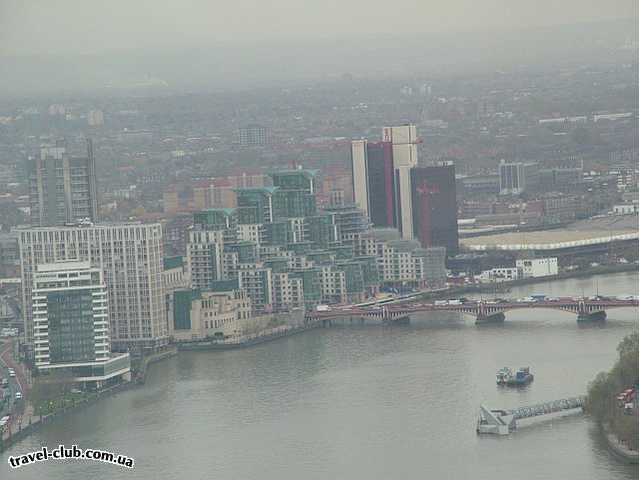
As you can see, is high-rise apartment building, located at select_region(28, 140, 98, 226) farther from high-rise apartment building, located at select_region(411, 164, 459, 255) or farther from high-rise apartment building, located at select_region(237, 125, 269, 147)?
high-rise apartment building, located at select_region(237, 125, 269, 147)

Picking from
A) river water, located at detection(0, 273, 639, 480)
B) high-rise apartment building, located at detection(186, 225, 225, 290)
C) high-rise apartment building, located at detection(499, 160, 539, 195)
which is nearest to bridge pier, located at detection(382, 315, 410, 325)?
river water, located at detection(0, 273, 639, 480)

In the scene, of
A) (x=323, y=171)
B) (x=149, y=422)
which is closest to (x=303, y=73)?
(x=323, y=171)

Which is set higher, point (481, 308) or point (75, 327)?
point (75, 327)

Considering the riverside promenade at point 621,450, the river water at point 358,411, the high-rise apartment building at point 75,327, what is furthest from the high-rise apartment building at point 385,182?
the riverside promenade at point 621,450

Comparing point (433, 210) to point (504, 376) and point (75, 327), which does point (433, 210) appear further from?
point (504, 376)

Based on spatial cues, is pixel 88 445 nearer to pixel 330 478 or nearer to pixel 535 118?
pixel 330 478

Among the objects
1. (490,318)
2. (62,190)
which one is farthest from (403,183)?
(490,318)
